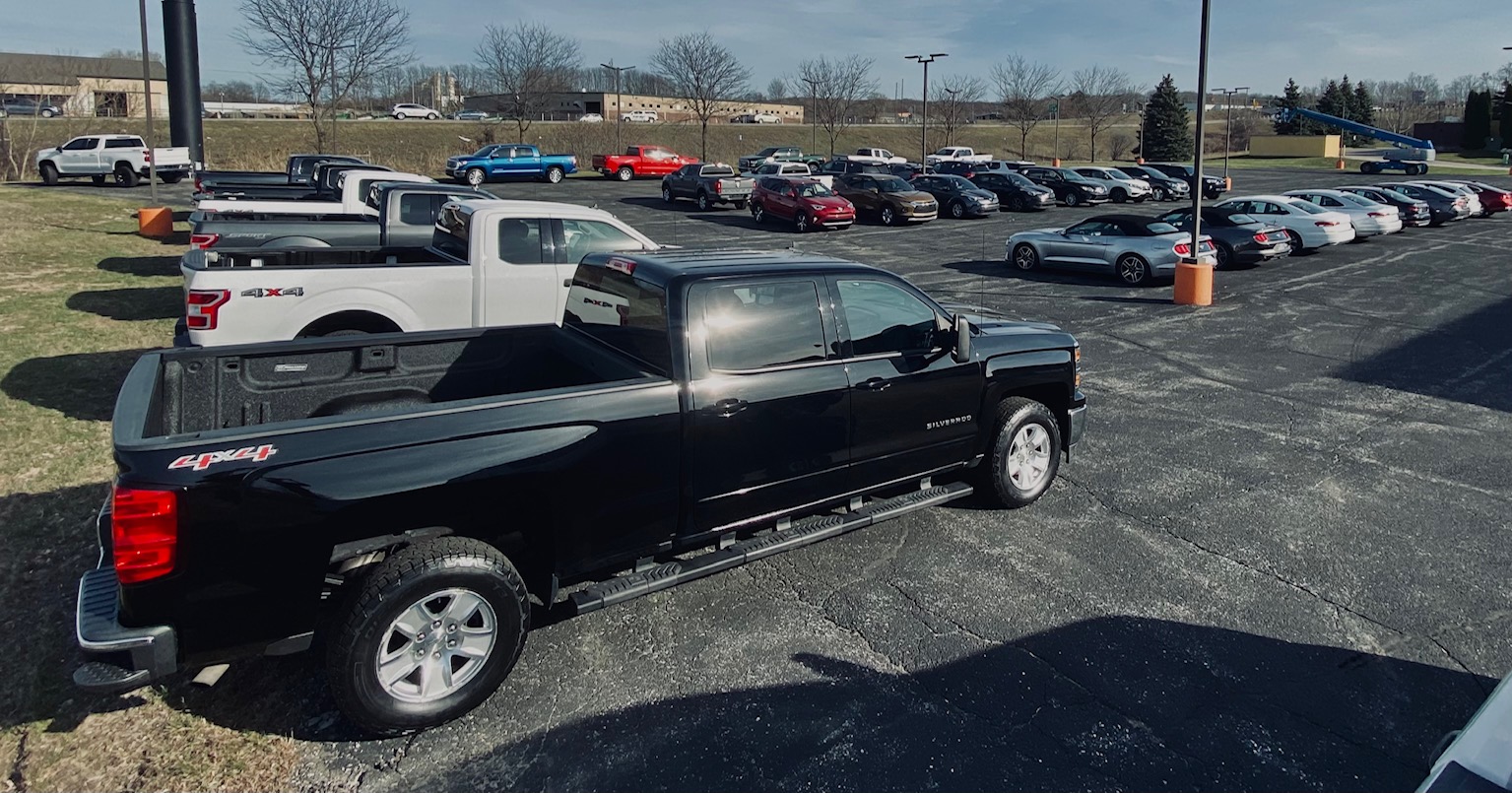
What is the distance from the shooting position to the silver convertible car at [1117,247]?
17719 millimetres

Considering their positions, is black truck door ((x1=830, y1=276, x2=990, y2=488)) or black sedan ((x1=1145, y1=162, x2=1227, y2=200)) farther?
black sedan ((x1=1145, y1=162, x2=1227, y2=200))

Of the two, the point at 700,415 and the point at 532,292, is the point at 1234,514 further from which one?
the point at 532,292

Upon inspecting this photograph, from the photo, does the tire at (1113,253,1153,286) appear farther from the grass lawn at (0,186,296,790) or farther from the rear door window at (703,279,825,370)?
the grass lawn at (0,186,296,790)

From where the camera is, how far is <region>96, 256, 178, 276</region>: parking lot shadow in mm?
15344

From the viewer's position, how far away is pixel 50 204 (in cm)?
2314

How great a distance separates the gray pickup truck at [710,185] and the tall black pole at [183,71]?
1759cm

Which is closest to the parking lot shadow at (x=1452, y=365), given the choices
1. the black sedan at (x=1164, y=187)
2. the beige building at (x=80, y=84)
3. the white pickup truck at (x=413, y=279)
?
the white pickup truck at (x=413, y=279)

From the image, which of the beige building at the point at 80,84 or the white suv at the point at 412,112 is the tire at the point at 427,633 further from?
the white suv at the point at 412,112

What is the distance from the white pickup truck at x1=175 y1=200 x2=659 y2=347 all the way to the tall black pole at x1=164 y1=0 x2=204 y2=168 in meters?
29.9

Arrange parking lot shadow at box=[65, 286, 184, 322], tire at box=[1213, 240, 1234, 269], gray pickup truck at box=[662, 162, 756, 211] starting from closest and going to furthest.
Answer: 1. parking lot shadow at box=[65, 286, 184, 322]
2. tire at box=[1213, 240, 1234, 269]
3. gray pickup truck at box=[662, 162, 756, 211]

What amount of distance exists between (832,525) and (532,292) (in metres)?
5.29

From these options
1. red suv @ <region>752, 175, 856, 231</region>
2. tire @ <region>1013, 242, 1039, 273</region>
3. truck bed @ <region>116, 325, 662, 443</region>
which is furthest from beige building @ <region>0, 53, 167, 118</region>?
truck bed @ <region>116, 325, 662, 443</region>

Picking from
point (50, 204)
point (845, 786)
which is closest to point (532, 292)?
point (845, 786)

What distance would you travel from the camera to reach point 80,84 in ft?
228
